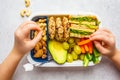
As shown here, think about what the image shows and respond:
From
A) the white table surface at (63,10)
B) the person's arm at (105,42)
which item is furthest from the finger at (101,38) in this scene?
the white table surface at (63,10)

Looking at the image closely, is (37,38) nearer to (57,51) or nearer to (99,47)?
(57,51)

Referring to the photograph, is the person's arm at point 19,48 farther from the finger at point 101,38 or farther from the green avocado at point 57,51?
the finger at point 101,38

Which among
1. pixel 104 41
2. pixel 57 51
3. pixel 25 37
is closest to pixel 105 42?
pixel 104 41

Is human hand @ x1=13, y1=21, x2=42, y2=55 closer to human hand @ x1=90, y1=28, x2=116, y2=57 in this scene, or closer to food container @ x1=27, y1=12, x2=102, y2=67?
food container @ x1=27, y1=12, x2=102, y2=67

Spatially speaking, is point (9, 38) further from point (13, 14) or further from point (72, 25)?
point (72, 25)

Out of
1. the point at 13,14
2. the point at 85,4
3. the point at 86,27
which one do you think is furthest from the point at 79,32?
the point at 13,14

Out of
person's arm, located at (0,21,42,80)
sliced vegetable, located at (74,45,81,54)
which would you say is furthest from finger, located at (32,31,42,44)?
sliced vegetable, located at (74,45,81,54)
